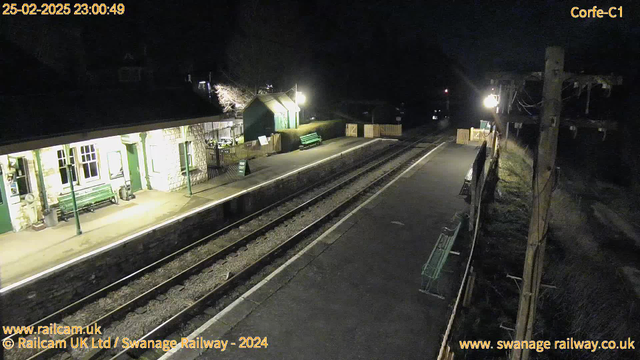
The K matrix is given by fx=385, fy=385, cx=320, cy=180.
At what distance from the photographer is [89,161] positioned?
12.7 m

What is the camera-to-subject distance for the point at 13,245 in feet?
32.7

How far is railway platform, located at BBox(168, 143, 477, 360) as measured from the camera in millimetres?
6613

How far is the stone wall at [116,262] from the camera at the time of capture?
8.14 metres

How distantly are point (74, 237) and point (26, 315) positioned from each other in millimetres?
2731

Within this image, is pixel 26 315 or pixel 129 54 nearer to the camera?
pixel 26 315

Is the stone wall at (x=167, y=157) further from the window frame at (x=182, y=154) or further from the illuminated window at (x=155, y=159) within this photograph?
the window frame at (x=182, y=154)

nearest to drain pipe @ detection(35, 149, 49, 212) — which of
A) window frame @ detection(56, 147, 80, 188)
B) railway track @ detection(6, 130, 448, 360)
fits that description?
window frame @ detection(56, 147, 80, 188)

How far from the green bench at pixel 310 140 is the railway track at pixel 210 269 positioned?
24.3ft

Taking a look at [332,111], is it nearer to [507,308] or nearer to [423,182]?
[423,182]

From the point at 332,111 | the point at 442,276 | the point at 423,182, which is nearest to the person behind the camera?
the point at 442,276

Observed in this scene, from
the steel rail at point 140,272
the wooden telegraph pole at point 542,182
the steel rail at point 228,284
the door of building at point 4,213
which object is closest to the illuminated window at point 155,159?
the steel rail at point 140,272

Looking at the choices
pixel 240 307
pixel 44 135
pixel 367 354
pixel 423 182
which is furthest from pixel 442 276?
pixel 44 135

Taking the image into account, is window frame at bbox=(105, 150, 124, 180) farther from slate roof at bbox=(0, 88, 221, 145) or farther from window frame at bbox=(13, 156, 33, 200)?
window frame at bbox=(13, 156, 33, 200)

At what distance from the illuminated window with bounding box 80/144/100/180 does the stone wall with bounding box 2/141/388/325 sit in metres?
3.80
